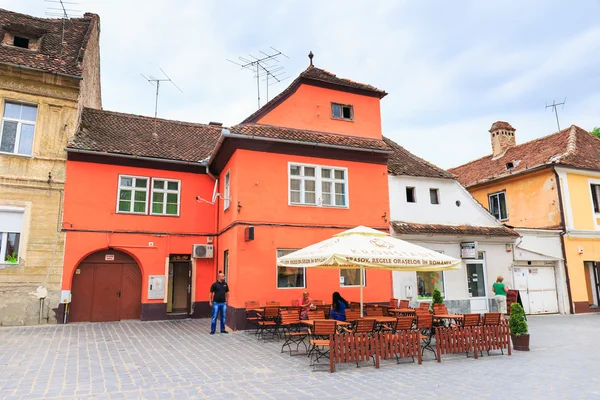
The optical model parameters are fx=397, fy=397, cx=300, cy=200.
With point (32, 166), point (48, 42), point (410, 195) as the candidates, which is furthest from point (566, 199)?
point (48, 42)

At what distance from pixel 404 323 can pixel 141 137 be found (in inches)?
543

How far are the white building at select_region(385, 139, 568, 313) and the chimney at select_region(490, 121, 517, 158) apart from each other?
26.0 ft

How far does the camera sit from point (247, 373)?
7.39 metres

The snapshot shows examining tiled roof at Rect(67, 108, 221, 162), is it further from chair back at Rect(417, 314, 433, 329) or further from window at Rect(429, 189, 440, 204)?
chair back at Rect(417, 314, 433, 329)

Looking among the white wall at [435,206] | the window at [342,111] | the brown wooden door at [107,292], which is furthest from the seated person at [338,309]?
the brown wooden door at [107,292]

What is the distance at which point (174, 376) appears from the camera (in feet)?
23.5

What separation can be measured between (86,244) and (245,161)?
6820 mm

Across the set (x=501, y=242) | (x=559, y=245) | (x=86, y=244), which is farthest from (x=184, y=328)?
(x=559, y=245)

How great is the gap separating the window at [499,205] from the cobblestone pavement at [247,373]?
11.5 metres

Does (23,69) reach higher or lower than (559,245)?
higher

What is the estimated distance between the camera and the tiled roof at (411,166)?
55.4 feet

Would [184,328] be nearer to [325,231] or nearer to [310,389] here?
[325,231]

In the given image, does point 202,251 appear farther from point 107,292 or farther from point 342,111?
point 342,111

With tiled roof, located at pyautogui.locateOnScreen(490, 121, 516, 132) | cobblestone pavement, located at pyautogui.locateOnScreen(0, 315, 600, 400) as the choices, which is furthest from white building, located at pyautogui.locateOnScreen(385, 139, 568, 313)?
tiled roof, located at pyautogui.locateOnScreen(490, 121, 516, 132)
